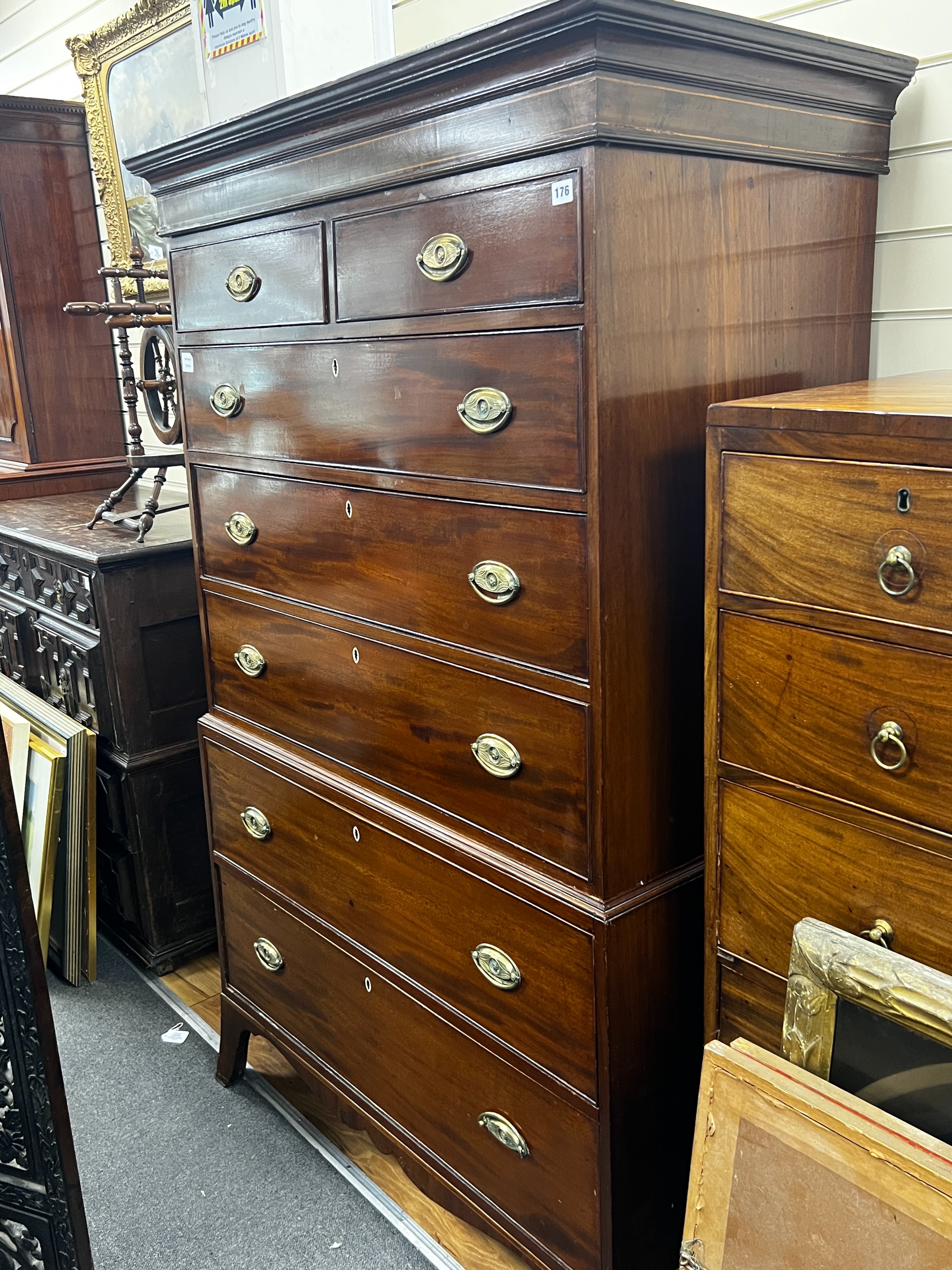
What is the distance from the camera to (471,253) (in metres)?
1.41

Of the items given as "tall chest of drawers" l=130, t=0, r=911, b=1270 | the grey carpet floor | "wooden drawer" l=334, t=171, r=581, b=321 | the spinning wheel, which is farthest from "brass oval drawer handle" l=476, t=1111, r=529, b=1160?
the spinning wheel

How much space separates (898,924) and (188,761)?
7.15 ft

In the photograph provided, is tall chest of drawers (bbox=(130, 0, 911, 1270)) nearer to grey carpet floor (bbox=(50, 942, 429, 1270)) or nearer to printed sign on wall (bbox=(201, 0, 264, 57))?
grey carpet floor (bbox=(50, 942, 429, 1270))

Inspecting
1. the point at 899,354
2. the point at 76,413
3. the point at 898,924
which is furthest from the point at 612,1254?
the point at 76,413

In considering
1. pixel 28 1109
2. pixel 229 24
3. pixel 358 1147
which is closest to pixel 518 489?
pixel 28 1109

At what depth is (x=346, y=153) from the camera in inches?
61.6

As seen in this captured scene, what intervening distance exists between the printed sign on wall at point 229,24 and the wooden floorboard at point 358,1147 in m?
2.46

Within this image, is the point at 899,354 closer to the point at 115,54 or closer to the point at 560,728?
the point at 560,728

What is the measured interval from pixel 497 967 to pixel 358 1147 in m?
0.93

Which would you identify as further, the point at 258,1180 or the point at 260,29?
the point at 260,29

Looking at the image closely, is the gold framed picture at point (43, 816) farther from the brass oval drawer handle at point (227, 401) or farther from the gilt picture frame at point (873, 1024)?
the gilt picture frame at point (873, 1024)

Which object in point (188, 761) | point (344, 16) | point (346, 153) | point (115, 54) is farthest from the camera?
point (115, 54)

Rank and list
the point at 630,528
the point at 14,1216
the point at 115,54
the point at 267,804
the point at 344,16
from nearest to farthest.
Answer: the point at 630,528, the point at 14,1216, the point at 267,804, the point at 344,16, the point at 115,54

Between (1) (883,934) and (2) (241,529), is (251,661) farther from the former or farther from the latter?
(1) (883,934)
